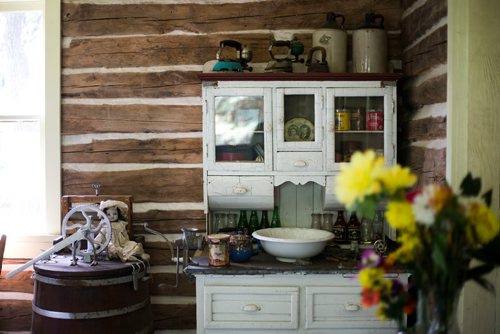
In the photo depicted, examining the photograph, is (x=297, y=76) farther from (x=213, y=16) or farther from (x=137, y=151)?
(x=137, y=151)

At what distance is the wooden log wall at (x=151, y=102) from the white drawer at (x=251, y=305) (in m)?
0.68

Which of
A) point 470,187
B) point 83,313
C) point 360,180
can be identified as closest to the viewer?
point 360,180

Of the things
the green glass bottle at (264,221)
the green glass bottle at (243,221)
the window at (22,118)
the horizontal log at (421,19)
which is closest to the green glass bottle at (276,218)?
the green glass bottle at (264,221)

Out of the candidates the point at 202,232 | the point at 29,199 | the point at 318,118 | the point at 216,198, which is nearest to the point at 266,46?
the point at 318,118

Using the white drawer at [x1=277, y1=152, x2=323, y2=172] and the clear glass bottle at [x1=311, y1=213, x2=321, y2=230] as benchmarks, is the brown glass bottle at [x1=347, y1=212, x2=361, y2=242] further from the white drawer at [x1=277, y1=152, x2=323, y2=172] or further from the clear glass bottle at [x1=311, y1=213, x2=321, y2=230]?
the white drawer at [x1=277, y1=152, x2=323, y2=172]

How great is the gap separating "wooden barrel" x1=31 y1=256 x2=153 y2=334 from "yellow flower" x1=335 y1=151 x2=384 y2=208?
5.63 ft

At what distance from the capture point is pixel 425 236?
1.27 meters

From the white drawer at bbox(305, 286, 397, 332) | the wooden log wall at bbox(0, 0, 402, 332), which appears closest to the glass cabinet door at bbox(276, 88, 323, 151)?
the wooden log wall at bbox(0, 0, 402, 332)

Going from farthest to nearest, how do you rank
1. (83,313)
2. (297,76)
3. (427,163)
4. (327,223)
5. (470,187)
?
1. (327,223)
2. (297,76)
3. (427,163)
4. (83,313)
5. (470,187)

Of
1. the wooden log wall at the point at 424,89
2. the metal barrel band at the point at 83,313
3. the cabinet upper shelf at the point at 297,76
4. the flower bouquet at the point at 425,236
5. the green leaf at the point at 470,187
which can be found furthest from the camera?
the cabinet upper shelf at the point at 297,76

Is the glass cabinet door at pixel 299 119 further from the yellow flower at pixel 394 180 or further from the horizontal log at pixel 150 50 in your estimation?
the yellow flower at pixel 394 180

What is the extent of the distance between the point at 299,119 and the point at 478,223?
6.01 ft

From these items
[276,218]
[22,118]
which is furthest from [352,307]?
[22,118]

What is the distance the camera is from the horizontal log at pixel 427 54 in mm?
2623
